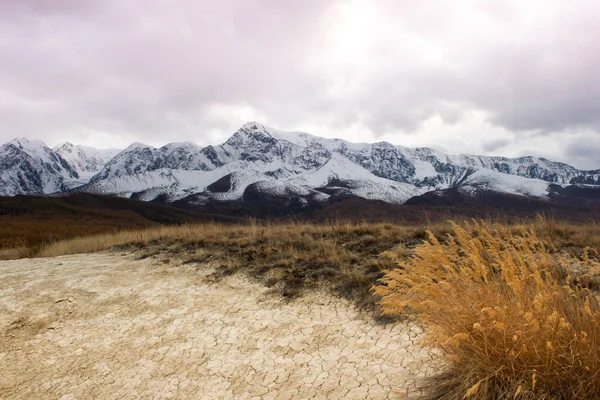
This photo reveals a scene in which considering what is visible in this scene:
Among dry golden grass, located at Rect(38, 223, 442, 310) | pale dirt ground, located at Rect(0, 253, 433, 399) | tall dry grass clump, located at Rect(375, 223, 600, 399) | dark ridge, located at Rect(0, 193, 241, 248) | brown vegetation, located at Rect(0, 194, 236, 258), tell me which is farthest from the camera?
dark ridge, located at Rect(0, 193, 241, 248)

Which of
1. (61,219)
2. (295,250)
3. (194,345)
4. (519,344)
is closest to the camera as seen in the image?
(519,344)

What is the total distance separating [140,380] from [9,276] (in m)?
7.86

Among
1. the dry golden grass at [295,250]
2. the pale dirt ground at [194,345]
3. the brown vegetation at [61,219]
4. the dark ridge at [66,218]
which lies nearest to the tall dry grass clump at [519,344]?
the pale dirt ground at [194,345]

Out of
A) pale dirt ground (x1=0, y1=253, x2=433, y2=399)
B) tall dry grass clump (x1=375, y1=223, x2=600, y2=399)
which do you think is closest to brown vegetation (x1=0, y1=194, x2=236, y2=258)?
pale dirt ground (x1=0, y1=253, x2=433, y2=399)

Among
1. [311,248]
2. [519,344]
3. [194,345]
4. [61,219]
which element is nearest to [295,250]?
[311,248]

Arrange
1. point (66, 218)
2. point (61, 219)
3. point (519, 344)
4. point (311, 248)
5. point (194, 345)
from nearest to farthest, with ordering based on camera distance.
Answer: point (519, 344)
point (194, 345)
point (311, 248)
point (61, 219)
point (66, 218)

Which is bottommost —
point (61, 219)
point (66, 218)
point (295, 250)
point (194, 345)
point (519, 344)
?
point (66, 218)

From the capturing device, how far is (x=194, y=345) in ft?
19.2

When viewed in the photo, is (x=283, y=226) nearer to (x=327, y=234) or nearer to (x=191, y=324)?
(x=327, y=234)

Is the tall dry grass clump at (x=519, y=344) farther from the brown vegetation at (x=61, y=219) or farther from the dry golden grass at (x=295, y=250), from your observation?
the brown vegetation at (x=61, y=219)

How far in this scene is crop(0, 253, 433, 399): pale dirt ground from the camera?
4586 millimetres

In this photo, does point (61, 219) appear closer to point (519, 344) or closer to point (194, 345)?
point (194, 345)

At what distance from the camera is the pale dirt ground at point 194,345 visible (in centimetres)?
459

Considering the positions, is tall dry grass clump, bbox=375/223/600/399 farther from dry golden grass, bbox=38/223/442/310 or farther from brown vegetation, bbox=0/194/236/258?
brown vegetation, bbox=0/194/236/258
